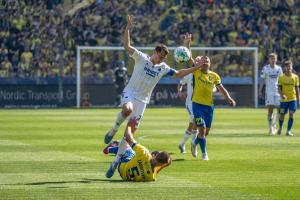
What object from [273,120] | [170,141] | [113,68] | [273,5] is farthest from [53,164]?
[273,5]

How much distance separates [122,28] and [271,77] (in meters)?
24.5

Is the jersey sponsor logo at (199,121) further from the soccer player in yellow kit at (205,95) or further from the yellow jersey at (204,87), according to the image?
the yellow jersey at (204,87)

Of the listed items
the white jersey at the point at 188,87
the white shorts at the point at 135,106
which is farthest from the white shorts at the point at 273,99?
the white shorts at the point at 135,106

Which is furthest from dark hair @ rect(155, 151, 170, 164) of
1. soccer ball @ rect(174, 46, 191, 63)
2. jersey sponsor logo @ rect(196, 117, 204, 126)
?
jersey sponsor logo @ rect(196, 117, 204, 126)

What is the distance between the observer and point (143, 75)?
1720 cm

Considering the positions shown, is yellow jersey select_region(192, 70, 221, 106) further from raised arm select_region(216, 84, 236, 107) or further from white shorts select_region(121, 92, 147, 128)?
white shorts select_region(121, 92, 147, 128)

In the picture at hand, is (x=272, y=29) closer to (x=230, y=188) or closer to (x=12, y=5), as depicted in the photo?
(x=12, y=5)

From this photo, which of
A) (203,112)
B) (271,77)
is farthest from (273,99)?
(203,112)

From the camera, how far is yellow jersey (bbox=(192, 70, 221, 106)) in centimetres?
2078

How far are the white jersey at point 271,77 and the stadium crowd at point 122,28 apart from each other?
63.0ft

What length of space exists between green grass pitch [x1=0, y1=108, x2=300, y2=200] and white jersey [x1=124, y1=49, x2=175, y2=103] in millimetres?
1637

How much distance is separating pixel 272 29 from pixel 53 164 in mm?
39850

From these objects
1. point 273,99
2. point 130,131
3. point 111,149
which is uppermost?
point 130,131

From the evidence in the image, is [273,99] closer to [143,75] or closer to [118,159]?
[143,75]
